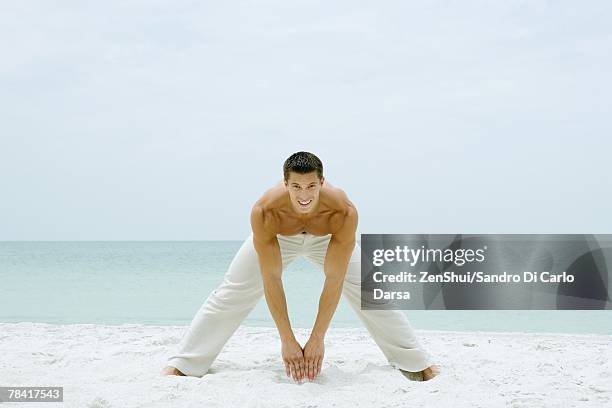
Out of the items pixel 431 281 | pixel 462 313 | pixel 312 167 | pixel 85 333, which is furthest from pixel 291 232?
pixel 431 281

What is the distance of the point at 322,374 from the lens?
10.7 feet

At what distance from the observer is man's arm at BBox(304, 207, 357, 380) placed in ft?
9.91

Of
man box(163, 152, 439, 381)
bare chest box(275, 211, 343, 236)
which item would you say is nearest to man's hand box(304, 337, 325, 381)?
man box(163, 152, 439, 381)

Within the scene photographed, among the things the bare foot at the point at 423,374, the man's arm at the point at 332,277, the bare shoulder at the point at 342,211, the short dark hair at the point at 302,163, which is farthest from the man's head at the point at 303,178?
the bare foot at the point at 423,374

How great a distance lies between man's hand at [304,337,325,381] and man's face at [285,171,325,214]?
2.31 feet

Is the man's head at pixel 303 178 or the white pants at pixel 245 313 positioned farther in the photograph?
the white pants at pixel 245 313

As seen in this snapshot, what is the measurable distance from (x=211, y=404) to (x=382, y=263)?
1.77 m

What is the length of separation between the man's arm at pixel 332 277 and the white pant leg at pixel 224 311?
1.03 feet

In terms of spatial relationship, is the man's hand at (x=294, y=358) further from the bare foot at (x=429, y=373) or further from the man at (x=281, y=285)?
the bare foot at (x=429, y=373)

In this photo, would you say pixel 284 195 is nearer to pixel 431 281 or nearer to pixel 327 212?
pixel 327 212

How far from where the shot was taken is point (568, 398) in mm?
2906

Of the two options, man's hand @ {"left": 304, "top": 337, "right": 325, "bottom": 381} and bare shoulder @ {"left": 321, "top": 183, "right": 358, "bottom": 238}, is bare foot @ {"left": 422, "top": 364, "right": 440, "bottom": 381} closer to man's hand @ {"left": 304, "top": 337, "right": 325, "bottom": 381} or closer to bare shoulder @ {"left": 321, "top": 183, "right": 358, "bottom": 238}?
man's hand @ {"left": 304, "top": 337, "right": 325, "bottom": 381}

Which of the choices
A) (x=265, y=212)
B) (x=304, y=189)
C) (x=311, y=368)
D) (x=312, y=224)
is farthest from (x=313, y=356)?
(x=304, y=189)

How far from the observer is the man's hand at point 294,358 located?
10.2 feet
